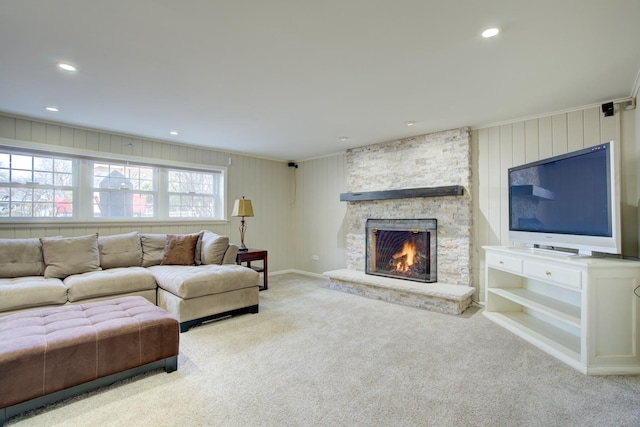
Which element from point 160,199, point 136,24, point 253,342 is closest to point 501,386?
point 253,342

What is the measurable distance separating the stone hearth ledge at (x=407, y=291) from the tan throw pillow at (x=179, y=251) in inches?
82.4

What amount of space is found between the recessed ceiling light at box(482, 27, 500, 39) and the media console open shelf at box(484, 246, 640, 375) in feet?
6.03

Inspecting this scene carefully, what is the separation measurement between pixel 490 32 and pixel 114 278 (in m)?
4.01

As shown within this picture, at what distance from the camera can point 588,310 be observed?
2.32 metres

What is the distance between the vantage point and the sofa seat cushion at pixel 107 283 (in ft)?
9.87

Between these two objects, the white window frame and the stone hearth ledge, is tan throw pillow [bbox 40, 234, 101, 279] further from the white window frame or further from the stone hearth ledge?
the stone hearth ledge

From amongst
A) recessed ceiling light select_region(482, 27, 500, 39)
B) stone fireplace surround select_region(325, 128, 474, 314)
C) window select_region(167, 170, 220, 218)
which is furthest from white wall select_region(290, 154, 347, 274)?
recessed ceiling light select_region(482, 27, 500, 39)

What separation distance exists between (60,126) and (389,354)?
4.69m

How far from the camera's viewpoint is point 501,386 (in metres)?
2.08

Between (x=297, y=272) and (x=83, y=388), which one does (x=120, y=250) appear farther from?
(x=297, y=272)

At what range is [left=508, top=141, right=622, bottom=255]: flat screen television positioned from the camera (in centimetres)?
238

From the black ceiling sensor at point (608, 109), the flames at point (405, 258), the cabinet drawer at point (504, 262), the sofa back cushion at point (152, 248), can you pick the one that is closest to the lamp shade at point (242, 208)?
the sofa back cushion at point (152, 248)

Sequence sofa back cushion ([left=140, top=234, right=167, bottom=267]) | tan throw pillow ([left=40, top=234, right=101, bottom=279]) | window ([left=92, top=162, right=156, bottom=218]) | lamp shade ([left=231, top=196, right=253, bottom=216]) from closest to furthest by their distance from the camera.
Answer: tan throw pillow ([left=40, top=234, right=101, bottom=279]), sofa back cushion ([left=140, top=234, right=167, bottom=267]), window ([left=92, top=162, right=156, bottom=218]), lamp shade ([left=231, top=196, right=253, bottom=216])

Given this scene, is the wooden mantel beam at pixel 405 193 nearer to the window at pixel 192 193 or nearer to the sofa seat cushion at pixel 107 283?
the window at pixel 192 193
